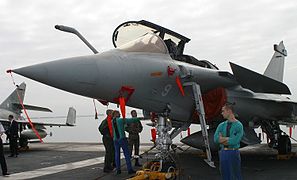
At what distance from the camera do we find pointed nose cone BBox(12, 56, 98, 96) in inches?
196

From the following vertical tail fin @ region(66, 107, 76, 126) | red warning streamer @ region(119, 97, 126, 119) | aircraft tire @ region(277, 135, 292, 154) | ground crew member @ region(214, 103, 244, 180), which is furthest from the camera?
vertical tail fin @ region(66, 107, 76, 126)

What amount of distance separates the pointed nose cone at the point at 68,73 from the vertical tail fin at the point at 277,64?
950 cm

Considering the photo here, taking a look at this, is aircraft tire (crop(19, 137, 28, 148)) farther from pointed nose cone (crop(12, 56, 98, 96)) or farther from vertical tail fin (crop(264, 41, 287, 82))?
pointed nose cone (crop(12, 56, 98, 96))

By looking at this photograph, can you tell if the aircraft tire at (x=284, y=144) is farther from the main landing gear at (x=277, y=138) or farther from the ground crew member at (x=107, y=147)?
the ground crew member at (x=107, y=147)

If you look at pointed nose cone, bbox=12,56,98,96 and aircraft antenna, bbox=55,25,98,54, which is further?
aircraft antenna, bbox=55,25,98,54

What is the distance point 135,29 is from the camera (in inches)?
301

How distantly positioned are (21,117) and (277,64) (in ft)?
42.9

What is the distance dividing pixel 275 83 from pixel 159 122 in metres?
2.78

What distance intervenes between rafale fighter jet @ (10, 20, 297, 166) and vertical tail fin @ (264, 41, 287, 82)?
4036 mm

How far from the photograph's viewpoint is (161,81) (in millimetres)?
6379

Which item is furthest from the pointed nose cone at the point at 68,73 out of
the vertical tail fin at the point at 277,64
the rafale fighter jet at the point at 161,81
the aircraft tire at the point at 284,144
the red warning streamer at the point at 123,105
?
the vertical tail fin at the point at 277,64

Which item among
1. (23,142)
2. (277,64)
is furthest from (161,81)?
(23,142)

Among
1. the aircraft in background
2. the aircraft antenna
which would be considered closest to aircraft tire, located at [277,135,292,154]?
the aircraft antenna

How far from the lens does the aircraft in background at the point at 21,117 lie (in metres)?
16.3
